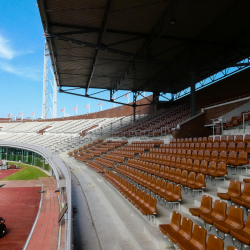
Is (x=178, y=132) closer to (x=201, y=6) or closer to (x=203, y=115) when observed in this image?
(x=203, y=115)

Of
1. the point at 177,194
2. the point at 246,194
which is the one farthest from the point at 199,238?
the point at 177,194

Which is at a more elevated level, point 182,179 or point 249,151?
point 249,151

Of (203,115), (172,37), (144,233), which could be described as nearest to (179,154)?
(144,233)

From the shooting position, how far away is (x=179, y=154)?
784 cm

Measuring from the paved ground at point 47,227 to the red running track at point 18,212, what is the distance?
0.48m

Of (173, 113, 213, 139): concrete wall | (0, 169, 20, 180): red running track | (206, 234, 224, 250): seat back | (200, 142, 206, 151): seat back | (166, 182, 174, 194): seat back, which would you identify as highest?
(173, 113, 213, 139): concrete wall

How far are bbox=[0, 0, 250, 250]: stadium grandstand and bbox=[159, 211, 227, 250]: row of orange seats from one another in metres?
0.02

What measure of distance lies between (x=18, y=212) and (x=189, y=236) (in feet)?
40.0

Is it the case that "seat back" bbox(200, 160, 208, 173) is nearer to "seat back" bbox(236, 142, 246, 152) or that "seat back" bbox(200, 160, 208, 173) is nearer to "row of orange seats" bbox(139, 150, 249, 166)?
"row of orange seats" bbox(139, 150, 249, 166)

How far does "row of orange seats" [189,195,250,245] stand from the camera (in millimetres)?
2949

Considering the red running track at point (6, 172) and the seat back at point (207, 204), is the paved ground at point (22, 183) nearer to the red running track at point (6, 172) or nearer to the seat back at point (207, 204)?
the red running track at point (6, 172)

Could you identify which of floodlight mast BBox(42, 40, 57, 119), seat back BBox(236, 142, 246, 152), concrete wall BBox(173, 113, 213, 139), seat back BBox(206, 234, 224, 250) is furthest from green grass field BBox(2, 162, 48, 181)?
floodlight mast BBox(42, 40, 57, 119)

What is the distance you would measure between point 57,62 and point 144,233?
12.4m

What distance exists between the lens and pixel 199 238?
10.3 ft
